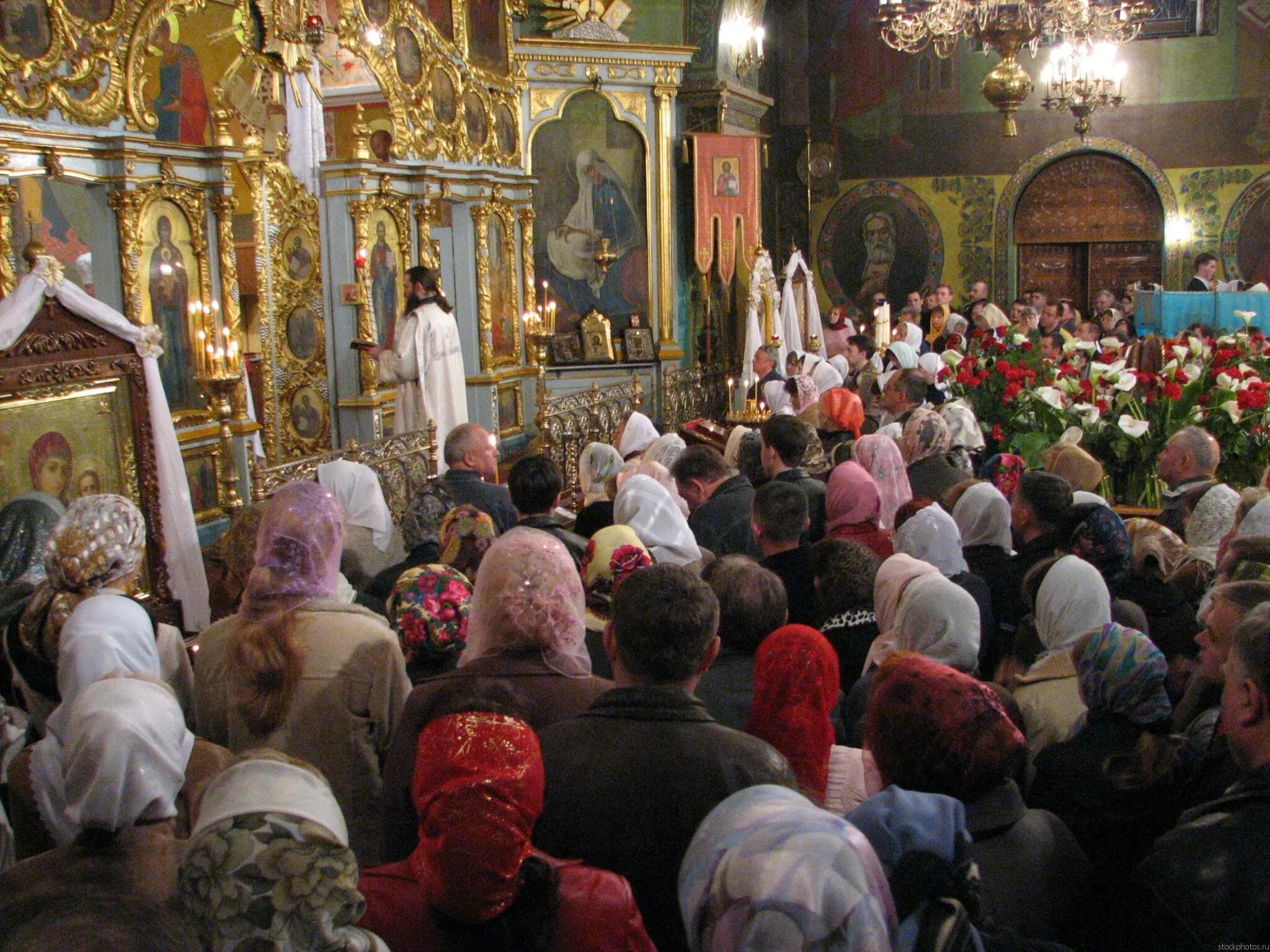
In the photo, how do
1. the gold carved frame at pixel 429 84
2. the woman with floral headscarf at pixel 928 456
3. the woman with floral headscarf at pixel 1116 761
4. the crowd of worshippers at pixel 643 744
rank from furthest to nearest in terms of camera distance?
1. the gold carved frame at pixel 429 84
2. the woman with floral headscarf at pixel 928 456
3. the woman with floral headscarf at pixel 1116 761
4. the crowd of worshippers at pixel 643 744

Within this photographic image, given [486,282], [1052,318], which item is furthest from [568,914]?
[1052,318]

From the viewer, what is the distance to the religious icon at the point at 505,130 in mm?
13961

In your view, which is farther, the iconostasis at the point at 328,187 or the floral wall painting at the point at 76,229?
the iconostasis at the point at 328,187

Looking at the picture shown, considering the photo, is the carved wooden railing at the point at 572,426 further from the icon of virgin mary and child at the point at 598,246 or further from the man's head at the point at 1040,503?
the man's head at the point at 1040,503

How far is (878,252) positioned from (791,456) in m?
16.2

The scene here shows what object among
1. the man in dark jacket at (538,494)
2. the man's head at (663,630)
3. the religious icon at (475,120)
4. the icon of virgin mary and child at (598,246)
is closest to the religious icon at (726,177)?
the icon of virgin mary and child at (598,246)

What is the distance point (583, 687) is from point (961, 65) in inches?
789

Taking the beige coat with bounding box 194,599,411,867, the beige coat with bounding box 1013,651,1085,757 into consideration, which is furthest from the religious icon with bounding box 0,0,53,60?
the beige coat with bounding box 1013,651,1085,757

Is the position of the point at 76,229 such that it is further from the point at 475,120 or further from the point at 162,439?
the point at 475,120

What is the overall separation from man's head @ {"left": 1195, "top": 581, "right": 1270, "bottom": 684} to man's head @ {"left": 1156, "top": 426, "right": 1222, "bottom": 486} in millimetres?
2648

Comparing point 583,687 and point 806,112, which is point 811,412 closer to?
point 583,687

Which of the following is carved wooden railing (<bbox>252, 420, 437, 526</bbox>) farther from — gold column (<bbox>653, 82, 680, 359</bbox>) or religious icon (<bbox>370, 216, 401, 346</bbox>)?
gold column (<bbox>653, 82, 680, 359</bbox>)

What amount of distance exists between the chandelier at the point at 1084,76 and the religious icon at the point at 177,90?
1020 centimetres

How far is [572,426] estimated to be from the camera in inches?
465
